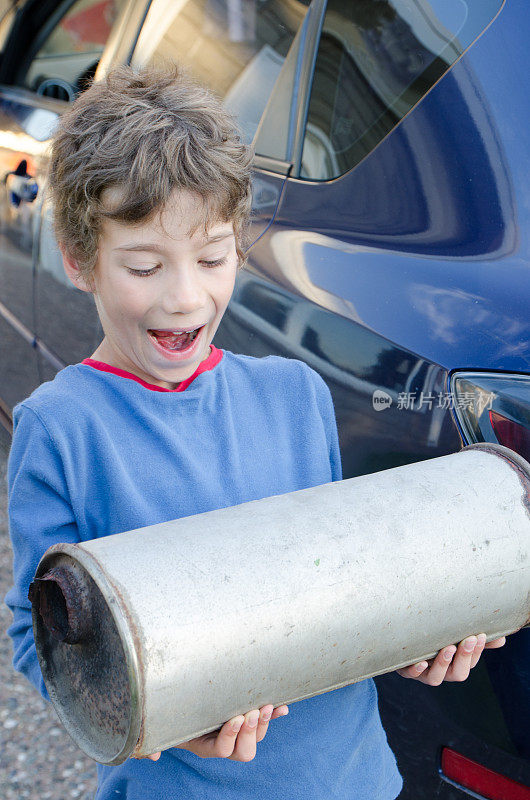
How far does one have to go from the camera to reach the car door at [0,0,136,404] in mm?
2662

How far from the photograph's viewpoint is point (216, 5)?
89.4 inches

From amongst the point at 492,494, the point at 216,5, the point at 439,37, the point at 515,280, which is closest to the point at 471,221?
the point at 515,280

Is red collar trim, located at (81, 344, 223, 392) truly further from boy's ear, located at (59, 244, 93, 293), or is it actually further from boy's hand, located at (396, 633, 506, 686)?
boy's hand, located at (396, 633, 506, 686)

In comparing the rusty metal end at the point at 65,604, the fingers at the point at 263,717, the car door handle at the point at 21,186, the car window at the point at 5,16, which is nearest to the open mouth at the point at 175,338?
the rusty metal end at the point at 65,604

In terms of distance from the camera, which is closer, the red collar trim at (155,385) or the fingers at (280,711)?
the fingers at (280,711)

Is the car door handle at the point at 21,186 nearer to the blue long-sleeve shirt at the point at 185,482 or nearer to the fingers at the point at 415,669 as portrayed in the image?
the blue long-sleeve shirt at the point at 185,482

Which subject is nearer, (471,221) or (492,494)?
(492,494)

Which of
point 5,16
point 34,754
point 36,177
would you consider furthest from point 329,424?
point 5,16

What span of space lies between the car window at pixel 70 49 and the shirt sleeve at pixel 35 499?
1.93m

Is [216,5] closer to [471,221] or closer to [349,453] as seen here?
[471,221]

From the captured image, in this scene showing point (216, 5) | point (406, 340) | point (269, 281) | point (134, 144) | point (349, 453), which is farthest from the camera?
point (216, 5)

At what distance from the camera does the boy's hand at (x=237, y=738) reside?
1092 mm

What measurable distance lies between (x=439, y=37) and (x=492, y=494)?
0.95 metres

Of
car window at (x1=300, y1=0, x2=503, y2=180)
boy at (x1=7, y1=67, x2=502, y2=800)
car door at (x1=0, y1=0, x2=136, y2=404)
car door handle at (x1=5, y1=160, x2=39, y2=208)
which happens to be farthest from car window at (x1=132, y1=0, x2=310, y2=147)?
boy at (x1=7, y1=67, x2=502, y2=800)
